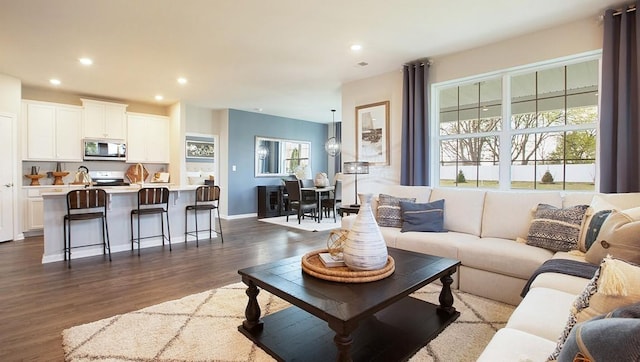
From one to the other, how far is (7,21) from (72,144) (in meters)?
3.35

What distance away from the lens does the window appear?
3539 mm

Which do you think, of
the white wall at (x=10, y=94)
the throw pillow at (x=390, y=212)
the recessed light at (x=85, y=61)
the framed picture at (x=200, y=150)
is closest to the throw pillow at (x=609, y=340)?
the throw pillow at (x=390, y=212)

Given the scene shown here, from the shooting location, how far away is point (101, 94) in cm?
632

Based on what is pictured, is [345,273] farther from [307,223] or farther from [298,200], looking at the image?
[298,200]

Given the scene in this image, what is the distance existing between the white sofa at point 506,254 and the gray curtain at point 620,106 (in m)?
0.47

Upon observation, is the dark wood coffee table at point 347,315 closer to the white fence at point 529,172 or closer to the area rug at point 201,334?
the area rug at point 201,334

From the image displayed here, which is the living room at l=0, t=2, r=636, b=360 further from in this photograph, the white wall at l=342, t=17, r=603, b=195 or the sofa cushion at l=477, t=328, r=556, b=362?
the sofa cushion at l=477, t=328, r=556, b=362

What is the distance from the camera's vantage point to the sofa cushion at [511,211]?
A: 3.04 meters

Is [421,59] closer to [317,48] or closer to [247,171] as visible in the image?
[317,48]

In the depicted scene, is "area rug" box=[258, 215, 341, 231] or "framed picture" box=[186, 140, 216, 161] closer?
"area rug" box=[258, 215, 341, 231]

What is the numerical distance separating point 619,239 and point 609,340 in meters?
1.74

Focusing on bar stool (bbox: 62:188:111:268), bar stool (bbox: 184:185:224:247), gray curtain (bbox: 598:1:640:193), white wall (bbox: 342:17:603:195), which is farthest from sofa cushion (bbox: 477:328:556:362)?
bar stool (bbox: 184:185:224:247)

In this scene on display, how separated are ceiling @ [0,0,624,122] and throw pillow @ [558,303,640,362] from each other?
116 inches

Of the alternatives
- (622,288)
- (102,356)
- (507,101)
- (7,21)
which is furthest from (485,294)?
(7,21)
